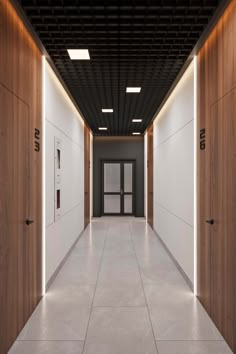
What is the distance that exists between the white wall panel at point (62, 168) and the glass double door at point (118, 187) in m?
5.43

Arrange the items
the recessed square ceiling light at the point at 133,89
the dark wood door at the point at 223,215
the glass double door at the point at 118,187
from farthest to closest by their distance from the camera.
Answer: the glass double door at the point at 118,187 → the recessed square ceiling light at the point at 133,89 → the dark wood door at the point at 223,215

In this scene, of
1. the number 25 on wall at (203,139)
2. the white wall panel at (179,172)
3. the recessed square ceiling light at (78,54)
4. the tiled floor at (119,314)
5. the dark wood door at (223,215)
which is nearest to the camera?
the dark wood door at (223,215)

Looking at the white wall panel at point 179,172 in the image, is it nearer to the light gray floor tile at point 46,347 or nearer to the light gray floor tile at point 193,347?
the light gray floor tile at point 193,347

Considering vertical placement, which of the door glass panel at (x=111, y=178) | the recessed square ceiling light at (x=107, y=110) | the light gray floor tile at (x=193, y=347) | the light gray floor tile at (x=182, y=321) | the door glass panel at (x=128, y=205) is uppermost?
the recessed square ceiling light at (x=107, y=110)

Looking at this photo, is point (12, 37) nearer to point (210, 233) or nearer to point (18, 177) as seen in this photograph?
point (18, 177)

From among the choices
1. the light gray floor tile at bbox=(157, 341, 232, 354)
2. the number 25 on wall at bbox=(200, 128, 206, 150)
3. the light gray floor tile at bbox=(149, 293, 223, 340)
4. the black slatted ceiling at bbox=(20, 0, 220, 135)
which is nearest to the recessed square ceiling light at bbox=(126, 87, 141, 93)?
the black slatted ceiling at bbox=(20, 0, 220, 135)

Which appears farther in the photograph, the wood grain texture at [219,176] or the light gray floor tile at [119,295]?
the light gray floor tile at [119,295]

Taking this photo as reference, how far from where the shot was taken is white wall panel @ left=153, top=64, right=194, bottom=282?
4.85m

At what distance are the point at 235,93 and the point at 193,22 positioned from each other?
1154 millimetres

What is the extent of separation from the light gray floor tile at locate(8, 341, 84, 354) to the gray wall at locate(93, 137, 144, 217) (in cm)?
1076

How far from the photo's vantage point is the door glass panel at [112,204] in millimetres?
14242

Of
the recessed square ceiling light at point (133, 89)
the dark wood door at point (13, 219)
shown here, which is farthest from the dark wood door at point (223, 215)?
the recessed square ceiling light at point (133, 89)

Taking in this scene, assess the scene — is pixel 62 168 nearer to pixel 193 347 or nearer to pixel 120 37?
pixel 120 37

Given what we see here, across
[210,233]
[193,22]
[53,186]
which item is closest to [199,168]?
[210,233]
